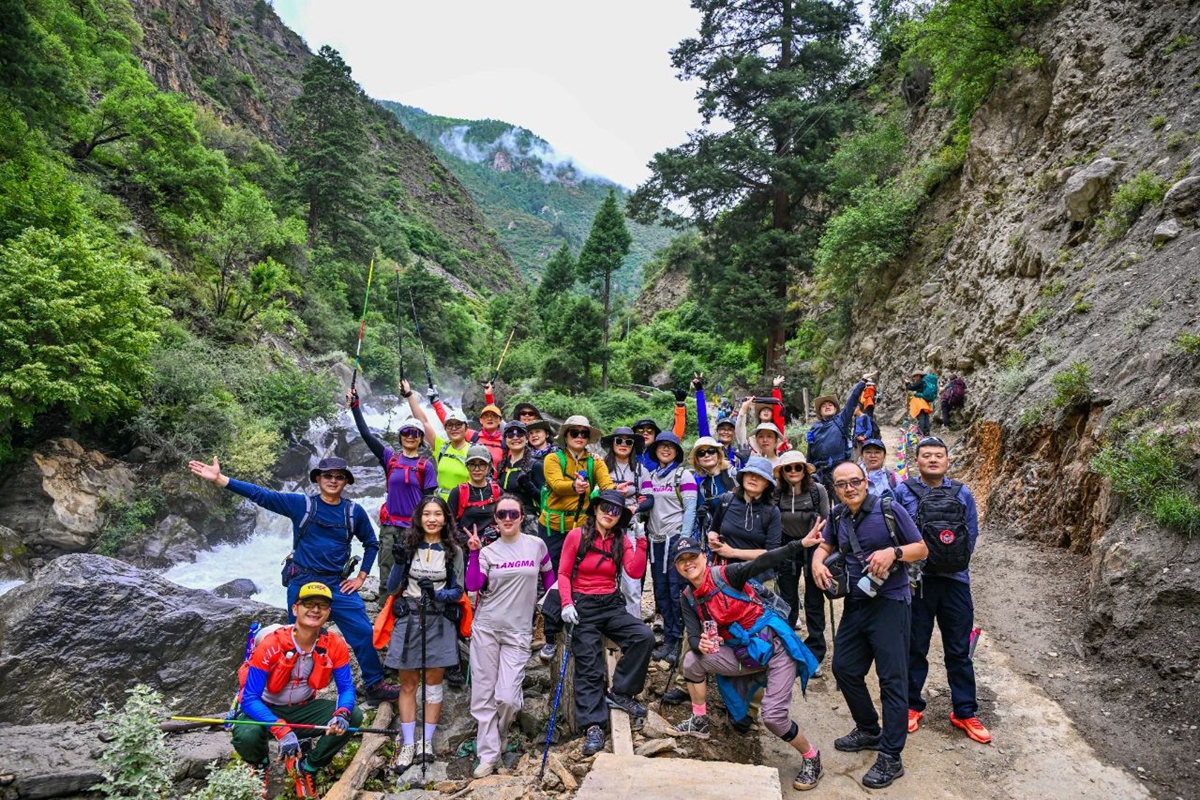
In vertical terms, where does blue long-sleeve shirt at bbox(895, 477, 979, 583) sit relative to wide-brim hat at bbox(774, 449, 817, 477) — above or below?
below

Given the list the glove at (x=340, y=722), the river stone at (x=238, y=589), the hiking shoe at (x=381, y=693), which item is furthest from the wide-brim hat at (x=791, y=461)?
the river stone at (x=238, y=589)

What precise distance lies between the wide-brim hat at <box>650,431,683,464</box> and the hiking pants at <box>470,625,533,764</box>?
217 centimetres

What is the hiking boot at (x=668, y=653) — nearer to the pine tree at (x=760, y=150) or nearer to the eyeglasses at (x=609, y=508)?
the eyeglasses at (x=609, y=508)

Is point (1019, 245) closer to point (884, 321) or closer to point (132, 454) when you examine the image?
point (884, 321)

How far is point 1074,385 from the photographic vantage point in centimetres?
687

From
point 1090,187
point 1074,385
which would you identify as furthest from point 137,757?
point 1090,187

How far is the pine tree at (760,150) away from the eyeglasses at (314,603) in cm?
1736

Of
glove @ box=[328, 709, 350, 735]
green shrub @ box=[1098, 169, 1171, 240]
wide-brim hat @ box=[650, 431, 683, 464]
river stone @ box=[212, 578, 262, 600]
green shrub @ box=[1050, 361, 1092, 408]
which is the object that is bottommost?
river stone @ box=[212, 578, 262, 600]

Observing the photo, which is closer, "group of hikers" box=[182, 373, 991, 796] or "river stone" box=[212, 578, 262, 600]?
"group of hikers" box=[182, 373, 991, 796]

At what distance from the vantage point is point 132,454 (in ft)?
45.6

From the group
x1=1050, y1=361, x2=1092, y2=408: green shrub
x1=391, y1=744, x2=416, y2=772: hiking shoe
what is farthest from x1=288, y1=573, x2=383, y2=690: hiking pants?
x1=1050, y1=361, x2=1092, y2=408: green shrub

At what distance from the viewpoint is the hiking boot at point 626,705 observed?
480cm

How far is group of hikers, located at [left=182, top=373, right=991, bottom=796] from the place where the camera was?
13.5 feet

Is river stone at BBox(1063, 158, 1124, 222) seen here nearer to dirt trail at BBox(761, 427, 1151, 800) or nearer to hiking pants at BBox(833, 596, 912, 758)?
dirt trail at BBox(761, 427, 1151, 800)
